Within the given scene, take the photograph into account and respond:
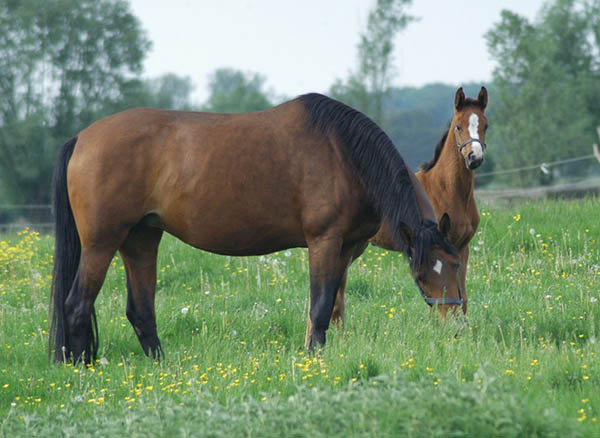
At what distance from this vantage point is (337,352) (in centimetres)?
520

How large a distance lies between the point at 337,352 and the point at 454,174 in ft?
9.31

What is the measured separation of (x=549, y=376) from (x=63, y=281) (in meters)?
4.14

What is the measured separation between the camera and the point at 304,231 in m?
6.08

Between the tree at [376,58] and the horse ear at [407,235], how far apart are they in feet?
110

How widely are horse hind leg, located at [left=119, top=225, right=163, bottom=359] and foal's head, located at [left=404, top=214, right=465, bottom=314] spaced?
94.7 inches

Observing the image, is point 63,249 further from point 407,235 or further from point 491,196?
point 491,196

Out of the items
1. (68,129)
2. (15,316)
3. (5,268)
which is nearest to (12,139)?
(68,129)

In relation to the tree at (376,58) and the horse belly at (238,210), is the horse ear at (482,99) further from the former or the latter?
the tree at (376,58)

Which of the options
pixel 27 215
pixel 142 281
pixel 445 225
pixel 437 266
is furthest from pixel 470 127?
pixel 27 215

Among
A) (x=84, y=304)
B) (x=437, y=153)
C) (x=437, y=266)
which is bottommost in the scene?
(x=84, y=304)

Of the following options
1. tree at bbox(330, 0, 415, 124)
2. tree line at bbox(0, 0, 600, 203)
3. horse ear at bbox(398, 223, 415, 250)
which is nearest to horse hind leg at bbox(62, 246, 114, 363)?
horse ear at bbox(398, 223, 415, 250)

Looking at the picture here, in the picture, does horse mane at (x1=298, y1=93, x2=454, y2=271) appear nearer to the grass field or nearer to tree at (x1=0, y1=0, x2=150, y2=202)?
the grass field

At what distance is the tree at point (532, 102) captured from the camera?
35.0 metres

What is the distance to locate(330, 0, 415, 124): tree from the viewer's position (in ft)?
126
